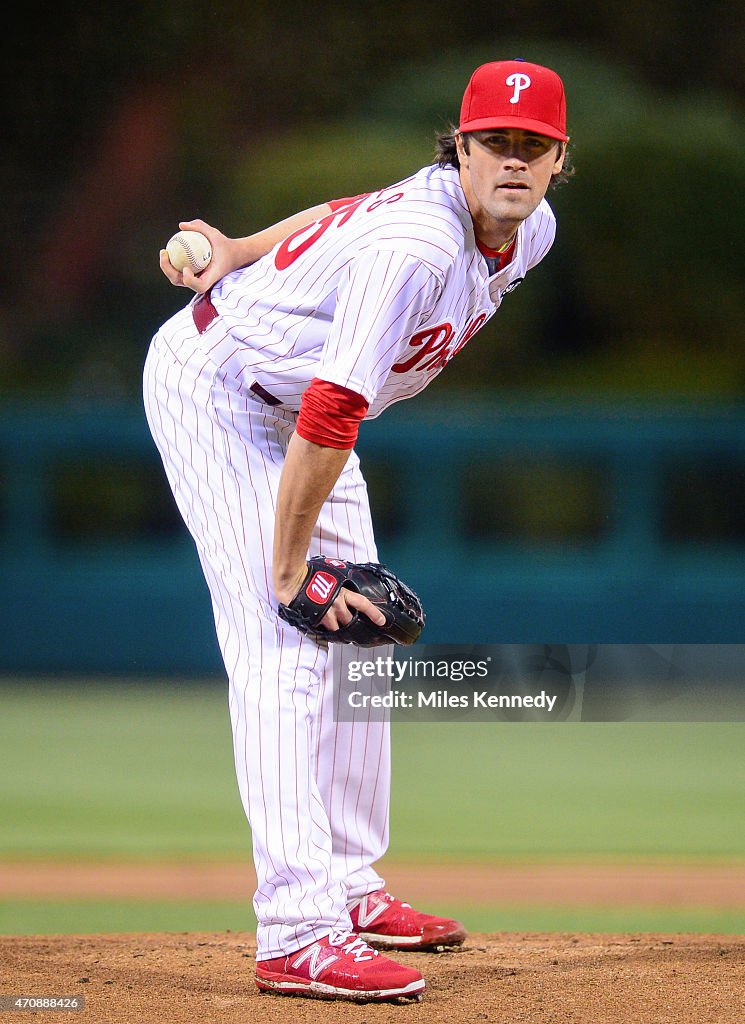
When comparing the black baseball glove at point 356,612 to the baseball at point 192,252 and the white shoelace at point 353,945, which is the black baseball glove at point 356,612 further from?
the baseball at point 192,252

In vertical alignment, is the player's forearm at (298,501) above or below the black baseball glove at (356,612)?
above

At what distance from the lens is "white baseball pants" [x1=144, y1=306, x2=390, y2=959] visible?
2.08 metres

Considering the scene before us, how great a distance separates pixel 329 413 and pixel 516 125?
0.49 metres

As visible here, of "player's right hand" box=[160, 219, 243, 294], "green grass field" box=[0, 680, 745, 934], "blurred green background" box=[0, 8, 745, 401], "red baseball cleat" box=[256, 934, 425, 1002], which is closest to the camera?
"red baseball cleat" box=[256, 934, 425, 1002]

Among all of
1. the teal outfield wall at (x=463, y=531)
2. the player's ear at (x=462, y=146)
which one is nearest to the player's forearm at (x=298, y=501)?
the player's ear at (x=462, y=146)

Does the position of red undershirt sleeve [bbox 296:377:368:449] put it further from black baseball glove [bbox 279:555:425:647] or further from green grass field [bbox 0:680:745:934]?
green grass field [bbox 0:680:745:934]

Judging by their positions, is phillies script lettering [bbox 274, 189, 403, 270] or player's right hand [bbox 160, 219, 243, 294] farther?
player's right hand [bbox 160, 219, 243, 294]

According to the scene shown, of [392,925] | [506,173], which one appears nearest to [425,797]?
[392,925]

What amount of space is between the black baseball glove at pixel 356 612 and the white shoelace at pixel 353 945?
44 cm

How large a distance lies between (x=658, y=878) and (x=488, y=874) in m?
0.40

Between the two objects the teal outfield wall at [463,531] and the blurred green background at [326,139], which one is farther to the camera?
the blurred green background at [326,139]

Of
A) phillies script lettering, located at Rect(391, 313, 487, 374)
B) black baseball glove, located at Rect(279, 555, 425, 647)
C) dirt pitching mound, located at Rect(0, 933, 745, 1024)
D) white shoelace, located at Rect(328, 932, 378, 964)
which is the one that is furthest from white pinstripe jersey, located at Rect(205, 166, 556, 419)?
dirt pitching mound, located at Rect(0, 933, 745, 1024)

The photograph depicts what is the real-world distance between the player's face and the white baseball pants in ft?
1.55

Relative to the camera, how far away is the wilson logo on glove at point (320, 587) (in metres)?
2.05
